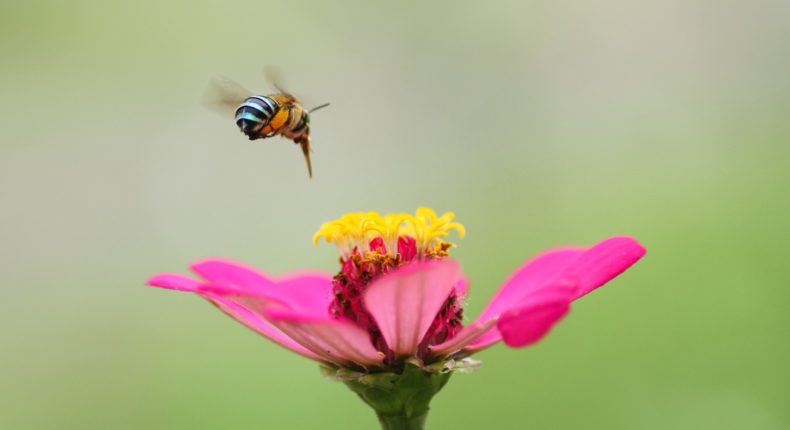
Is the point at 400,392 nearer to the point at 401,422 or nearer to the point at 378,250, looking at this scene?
the point at 401,422

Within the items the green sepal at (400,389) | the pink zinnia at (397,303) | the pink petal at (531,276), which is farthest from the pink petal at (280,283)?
the pink petal at (531,276)

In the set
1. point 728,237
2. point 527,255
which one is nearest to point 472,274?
point 527,255

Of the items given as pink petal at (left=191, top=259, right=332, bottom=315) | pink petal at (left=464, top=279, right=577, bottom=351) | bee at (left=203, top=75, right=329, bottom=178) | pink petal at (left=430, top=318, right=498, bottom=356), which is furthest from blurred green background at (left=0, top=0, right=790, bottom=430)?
pink petal at (left=464, top=279, right=577, bottom=351)

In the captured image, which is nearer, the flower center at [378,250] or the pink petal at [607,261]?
the pink petal at [607,261]

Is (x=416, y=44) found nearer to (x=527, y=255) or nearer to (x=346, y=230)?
(x=527, y=255)

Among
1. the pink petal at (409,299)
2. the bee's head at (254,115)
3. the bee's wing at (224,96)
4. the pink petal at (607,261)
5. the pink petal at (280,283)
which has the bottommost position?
the pink petal at (409,299)

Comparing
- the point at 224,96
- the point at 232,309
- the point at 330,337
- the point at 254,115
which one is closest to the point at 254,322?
the point at 232,309

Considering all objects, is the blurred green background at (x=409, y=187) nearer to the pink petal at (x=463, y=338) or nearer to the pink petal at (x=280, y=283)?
the pink petal at (x=280, y=283)

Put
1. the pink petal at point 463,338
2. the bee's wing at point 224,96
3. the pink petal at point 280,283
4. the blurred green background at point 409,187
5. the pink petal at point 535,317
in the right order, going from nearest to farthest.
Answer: the pink petal at point 535,317 < the pink petal at point 463,338 < the pink petal at point 280,283 < the bee's wing at point 224,96 < the blurred green background at point 409,187
